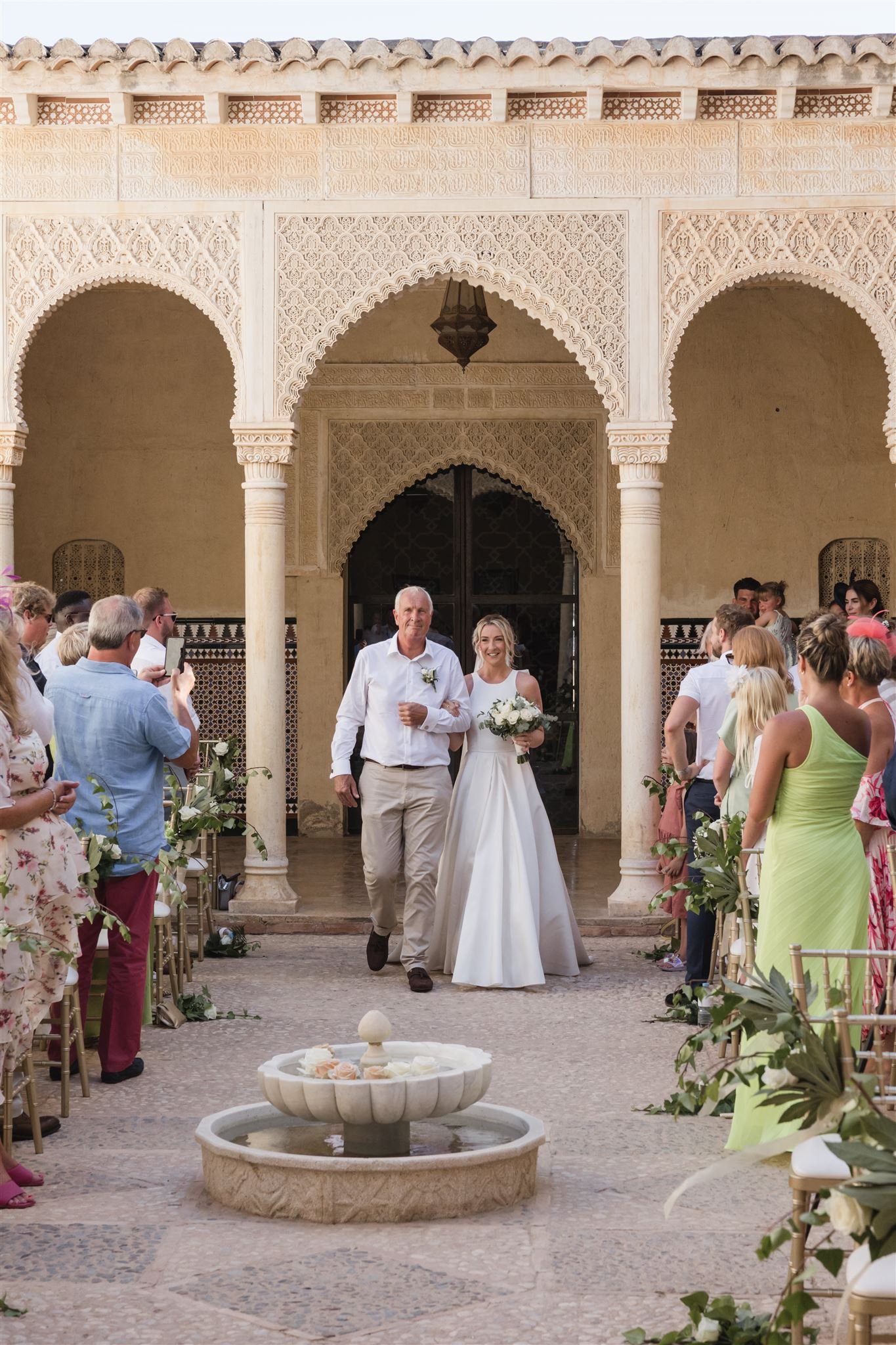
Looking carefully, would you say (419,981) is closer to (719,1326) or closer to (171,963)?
(171,963)

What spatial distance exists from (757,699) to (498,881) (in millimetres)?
2216

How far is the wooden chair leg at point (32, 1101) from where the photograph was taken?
4.91 m

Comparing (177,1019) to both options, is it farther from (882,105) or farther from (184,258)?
(882,105)

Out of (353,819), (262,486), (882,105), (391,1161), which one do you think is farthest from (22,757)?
(353,819)

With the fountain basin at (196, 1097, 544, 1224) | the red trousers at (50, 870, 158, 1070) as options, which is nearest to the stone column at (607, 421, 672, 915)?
the red trousers at (50, 870, 158, 1070)

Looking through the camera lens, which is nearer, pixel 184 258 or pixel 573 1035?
pixel 573 1035

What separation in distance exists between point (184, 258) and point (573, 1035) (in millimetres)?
5043

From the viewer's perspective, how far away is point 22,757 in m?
4.82

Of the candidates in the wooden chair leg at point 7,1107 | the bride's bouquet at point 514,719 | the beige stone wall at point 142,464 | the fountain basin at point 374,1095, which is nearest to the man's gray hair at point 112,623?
the wooden chair leg at point 7,1107

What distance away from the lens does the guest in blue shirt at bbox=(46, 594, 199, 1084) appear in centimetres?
604

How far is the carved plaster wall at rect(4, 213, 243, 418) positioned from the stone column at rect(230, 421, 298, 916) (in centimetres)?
42

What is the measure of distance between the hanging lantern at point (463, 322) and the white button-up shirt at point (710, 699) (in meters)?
4.78

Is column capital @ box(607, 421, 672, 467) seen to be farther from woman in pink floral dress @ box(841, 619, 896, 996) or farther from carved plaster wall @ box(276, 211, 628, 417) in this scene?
woman in pink floral dress @ box(841, 619, 896, 996)

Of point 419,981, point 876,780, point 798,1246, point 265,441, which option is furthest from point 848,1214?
point 265,441
